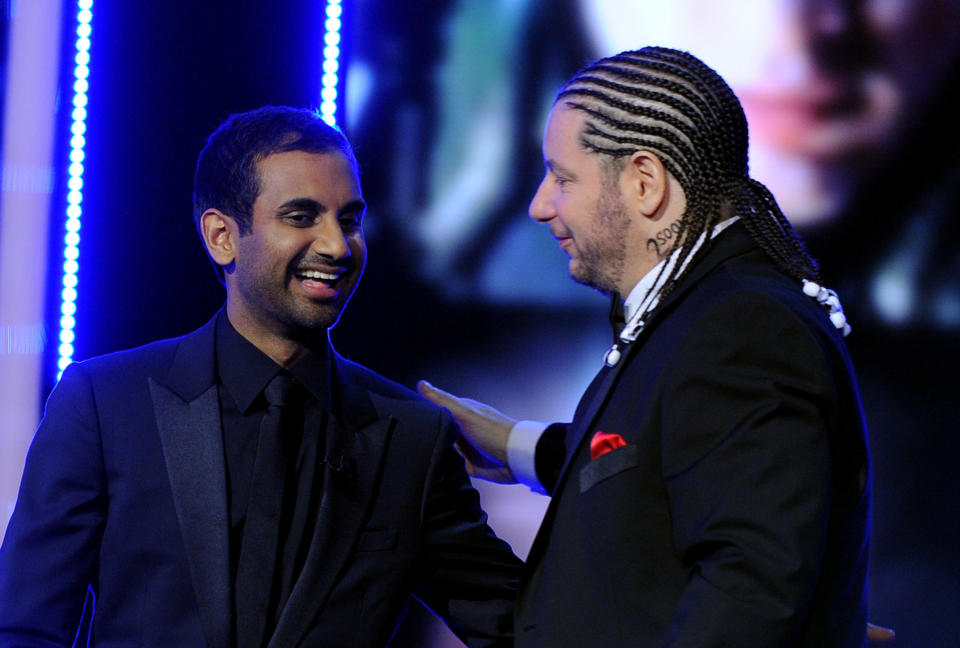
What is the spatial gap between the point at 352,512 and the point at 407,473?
6.1 inches

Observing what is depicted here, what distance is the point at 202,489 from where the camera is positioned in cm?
196

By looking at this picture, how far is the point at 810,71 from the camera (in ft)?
9.14

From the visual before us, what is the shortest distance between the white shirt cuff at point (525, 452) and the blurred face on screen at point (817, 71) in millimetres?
999

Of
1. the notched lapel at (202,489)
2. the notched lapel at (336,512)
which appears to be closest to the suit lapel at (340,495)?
the notched lapel at (336,512)

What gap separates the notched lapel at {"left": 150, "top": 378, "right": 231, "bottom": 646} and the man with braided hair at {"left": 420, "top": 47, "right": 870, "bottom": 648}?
0.58 metres

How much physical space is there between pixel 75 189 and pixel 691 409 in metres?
1.79

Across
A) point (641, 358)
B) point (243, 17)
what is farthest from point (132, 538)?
point (243, 17)

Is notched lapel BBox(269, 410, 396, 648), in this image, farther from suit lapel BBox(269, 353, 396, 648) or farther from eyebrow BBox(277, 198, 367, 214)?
eyebrow BBox(277, 198, 367, 214)

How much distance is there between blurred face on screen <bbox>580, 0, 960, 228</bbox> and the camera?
2.79m

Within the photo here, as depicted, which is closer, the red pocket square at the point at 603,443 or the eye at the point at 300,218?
the red pocket square at the point at 603,443

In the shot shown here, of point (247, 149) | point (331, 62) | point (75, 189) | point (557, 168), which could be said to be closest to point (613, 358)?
point (557, 168)

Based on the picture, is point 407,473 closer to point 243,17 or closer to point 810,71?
point 243,17

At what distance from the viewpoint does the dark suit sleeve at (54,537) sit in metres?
1.90

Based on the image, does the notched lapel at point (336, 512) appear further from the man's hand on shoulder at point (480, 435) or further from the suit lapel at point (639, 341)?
the suit lapel at point (639, 341)
